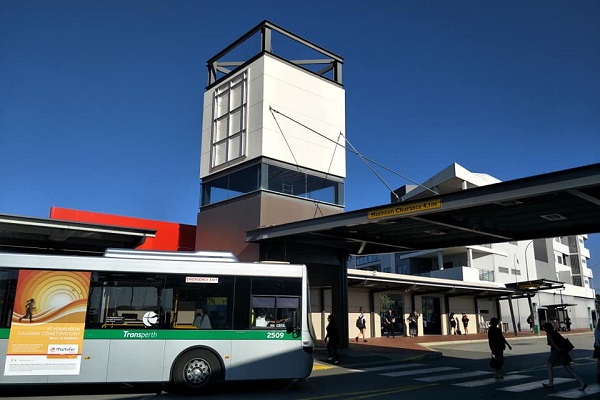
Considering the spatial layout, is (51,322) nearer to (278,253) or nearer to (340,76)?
(278,253)

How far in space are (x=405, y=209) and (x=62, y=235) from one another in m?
12.2

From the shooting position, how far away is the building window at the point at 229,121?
76.6 ft

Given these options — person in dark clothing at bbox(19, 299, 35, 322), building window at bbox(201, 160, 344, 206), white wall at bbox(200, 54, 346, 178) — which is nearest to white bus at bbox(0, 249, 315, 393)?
person in dark clothing at bbox(19, 299, 35, 322)

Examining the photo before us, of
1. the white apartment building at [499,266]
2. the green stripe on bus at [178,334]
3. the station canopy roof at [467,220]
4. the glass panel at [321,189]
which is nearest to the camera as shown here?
the green stripe on bus at [178,334]

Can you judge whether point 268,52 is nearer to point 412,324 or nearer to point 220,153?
point 220,153

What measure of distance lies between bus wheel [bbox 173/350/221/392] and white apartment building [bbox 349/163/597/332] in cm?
2993

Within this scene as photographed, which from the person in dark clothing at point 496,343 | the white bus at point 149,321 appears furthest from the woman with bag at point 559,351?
the white bus at point 149,321

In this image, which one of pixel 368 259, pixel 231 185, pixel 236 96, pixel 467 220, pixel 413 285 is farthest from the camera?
pixel 368 259

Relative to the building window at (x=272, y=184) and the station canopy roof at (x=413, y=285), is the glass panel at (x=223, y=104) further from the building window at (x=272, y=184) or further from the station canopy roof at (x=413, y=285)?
the station canopy roof at (x=413, y=285)

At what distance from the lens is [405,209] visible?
14906 mm

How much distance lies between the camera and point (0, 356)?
10.1m

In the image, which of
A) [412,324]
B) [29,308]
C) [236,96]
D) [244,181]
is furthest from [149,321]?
[412,324]

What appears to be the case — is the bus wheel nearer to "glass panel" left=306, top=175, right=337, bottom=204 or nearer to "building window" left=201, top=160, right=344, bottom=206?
"building window" left=201, top=160, right=344, bottom=206

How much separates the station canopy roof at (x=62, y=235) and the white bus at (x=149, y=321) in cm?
583
